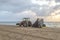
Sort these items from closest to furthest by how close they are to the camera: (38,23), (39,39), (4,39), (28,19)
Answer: (4,39) → (39,39) → (38,23) → (28,19)

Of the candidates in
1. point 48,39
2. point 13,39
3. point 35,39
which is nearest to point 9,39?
point 13,39

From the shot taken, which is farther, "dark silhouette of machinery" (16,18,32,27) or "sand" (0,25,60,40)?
"dark silhouette of machinery" (16,18,32,27)

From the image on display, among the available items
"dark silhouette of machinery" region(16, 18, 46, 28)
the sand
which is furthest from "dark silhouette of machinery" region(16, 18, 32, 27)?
the sand

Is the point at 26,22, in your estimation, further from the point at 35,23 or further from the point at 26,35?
the point at 26,35

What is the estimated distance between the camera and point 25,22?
155ft

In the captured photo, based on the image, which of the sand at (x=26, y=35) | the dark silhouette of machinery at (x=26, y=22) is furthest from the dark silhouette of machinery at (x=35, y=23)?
the sand at (x=26, y=35)

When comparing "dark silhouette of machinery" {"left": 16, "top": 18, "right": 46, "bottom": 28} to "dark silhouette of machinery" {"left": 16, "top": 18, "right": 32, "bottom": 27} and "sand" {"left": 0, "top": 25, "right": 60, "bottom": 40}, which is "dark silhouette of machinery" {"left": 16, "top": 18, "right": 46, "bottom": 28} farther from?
"sand" {"left": 0, "top": 25, "right": 60, "bottom": 40}

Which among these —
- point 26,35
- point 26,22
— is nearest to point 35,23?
point 26,22

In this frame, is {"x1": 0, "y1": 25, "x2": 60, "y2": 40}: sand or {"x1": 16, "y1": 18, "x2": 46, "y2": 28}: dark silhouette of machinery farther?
{"x1": 16, "y1": 18, "x2": 46, "y2": 28}: dark silhouette of machinery

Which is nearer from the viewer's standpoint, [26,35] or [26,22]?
[26,35]

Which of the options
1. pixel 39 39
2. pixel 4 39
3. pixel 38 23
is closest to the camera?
pixel 4 39

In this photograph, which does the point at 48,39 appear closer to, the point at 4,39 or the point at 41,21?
the point at 4,39

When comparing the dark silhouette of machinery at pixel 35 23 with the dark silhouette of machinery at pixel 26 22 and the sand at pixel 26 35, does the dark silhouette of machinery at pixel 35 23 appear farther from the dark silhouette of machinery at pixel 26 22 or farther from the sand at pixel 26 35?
the sand at pixel 26 35

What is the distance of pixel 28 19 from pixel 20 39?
29.4 metres
